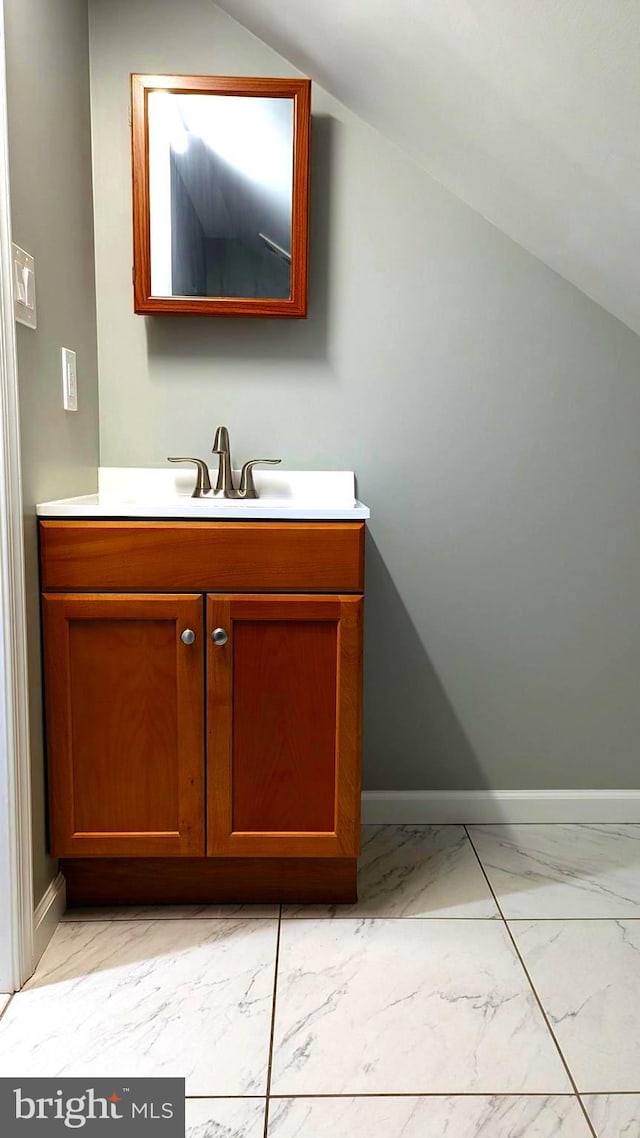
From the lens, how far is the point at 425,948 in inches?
60.0

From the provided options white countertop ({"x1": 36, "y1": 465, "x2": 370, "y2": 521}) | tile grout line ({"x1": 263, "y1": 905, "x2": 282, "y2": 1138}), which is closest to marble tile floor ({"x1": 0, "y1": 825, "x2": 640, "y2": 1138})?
tile grout line ({"x1": 263, "y1": 905, "x2": 282, "y2": 1138})

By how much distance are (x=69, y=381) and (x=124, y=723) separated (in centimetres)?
76

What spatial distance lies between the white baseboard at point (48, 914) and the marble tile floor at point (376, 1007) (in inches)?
1.0

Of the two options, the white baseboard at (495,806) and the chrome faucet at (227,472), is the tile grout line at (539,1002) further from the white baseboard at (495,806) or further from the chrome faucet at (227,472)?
the chrome faucet at (227,472)

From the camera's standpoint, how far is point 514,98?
4.56 ft

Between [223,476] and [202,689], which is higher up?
[223,476]

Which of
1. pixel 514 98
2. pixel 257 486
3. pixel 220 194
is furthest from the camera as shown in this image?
pixel 257 486

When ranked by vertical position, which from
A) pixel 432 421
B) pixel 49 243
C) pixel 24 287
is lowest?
pixel 432 421

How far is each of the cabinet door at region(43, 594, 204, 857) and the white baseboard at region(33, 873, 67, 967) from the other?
9 centimetres

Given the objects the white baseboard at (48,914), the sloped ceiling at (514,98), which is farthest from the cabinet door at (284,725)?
the sloped ceiling at (514,98)

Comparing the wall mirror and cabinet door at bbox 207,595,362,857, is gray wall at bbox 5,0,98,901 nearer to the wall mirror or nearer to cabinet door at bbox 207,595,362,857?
the wall mirror

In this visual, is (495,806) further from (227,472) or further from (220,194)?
(220,194)

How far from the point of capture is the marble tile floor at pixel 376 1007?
1146 millimetres

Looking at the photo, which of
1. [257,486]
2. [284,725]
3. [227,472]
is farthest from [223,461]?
[284,725]
